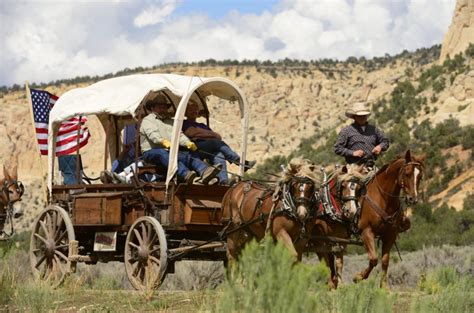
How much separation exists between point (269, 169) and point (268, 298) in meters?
47.1

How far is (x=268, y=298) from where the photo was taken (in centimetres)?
621

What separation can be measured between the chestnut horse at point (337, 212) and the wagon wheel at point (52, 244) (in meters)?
3.87

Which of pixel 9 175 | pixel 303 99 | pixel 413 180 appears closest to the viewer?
pixel 413 180

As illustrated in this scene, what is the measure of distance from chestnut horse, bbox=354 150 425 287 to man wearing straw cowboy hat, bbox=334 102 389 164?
0.90m

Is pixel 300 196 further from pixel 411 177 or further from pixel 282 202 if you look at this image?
pixel 411 177

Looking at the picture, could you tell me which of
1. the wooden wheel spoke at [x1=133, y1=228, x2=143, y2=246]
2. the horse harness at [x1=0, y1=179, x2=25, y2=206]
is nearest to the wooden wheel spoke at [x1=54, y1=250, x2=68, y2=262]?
the wooden wheel spoke at [x1=133, y1=228, x2=143, y2=246]

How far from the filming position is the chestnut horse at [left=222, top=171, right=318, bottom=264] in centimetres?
1122

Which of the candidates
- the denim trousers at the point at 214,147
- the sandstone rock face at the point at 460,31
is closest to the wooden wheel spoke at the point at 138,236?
the denim trousers at the point at 214,147

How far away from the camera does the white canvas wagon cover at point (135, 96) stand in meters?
13.1

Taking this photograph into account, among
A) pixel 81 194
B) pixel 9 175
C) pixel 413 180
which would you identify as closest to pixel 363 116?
pixel 413 180

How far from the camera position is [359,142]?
13859 mm

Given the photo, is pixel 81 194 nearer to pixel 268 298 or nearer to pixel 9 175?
pixel 9 175

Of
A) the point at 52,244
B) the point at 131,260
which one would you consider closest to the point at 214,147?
the point at 131,260

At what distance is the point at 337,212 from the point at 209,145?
2185 millimetres
